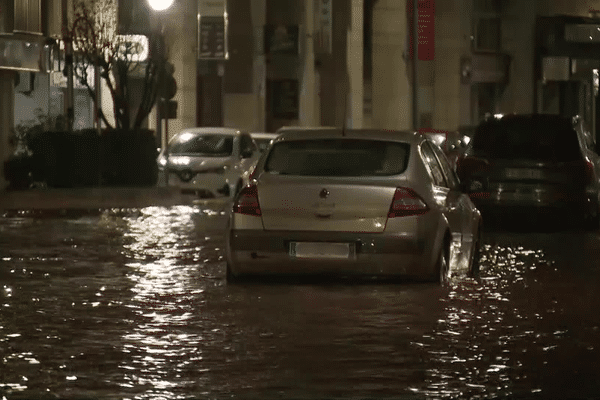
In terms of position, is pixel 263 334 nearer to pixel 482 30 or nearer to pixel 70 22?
pixel 70 22

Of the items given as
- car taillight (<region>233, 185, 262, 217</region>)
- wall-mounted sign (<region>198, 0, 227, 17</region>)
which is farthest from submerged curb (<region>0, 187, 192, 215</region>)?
wall-mounted sign (<region>198, 0, 227, 17</region>)

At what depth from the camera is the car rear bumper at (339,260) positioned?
14430mm

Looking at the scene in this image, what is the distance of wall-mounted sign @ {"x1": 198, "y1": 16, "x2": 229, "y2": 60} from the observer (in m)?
57.0

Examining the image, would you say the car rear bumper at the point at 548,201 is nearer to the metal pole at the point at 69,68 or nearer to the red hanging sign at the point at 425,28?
the metal pole at the point at 69,68

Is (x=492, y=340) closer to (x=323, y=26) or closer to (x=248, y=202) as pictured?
(x=248, y=202)

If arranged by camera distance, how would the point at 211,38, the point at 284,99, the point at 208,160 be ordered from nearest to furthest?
the point at 208,160
the point at 211,38
the point at 284,99

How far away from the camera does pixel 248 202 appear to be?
14711 mm

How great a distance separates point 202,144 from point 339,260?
2066 centimetres

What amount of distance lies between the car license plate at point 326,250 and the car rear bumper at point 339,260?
0.02 meters

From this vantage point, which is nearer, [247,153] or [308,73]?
[247,153]

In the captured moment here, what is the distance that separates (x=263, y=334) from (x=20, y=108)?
33906 millimetres

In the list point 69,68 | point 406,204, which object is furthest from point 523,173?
point 69,68

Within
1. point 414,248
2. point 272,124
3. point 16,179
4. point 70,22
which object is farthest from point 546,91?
point 414,248

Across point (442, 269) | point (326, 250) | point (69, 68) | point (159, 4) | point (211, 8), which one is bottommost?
point (442, 269)
